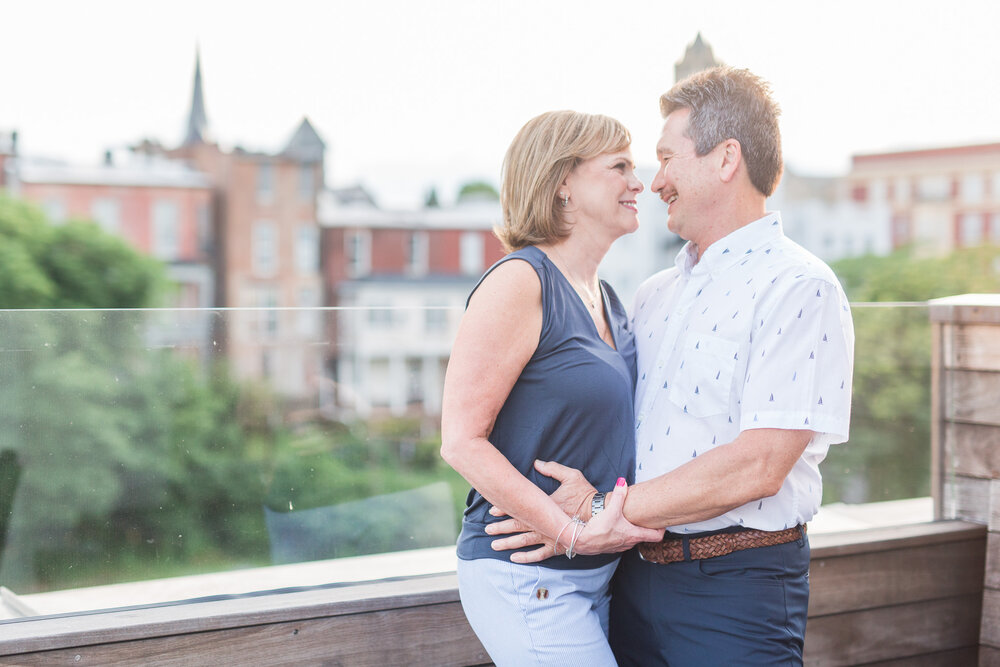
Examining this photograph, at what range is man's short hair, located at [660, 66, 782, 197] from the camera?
1551 millimetres

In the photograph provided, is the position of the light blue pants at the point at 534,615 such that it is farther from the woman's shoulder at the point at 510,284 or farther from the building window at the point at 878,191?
the building window at the point at 878,191

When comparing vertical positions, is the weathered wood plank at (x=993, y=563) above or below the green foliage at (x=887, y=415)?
below

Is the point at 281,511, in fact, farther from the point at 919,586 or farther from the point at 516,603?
the point at 919,586

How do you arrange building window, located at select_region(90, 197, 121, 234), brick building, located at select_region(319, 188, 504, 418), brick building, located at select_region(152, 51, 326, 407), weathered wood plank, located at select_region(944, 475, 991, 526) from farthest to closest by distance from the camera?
brick building, located at select_region(319, 188, 504, 418), brick building, located at select_region(152, 51, 326, 407), building window, located at select_region(90, 197, 121, 234), weathered wood plank, located at select_region(944, 475, 991, 526)

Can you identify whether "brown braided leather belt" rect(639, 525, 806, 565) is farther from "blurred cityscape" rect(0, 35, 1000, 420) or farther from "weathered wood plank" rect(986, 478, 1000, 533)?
"blurred cityscape" rect(0, 35, 1000, 420)

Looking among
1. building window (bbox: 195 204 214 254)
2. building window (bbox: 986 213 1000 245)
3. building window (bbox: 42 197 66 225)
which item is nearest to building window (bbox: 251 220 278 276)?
building window (bbox: 195 204 214 254)

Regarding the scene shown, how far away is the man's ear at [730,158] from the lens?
155cm

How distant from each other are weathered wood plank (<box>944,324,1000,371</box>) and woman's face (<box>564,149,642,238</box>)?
3.99 feet

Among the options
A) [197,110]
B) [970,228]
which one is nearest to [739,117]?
[197,110]

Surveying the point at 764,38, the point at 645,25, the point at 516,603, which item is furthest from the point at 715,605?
the point at 645,25

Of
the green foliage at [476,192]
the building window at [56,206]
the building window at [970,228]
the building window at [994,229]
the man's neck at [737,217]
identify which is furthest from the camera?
the green foliage at [476,192]

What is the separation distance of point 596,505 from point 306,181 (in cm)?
4358

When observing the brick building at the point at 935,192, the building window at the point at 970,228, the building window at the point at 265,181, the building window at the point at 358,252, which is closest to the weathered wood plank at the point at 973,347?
the building window at the point at 265,181

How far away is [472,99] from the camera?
46750mm
